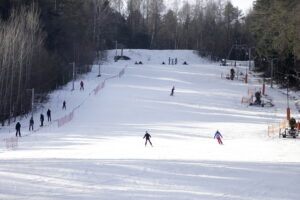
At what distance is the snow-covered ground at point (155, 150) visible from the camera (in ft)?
43.1

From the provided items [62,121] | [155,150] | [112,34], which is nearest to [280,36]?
[62,121]

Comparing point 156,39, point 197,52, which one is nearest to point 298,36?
point 197,52

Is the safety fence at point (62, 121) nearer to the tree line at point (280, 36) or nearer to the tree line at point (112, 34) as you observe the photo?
the tree line at point (112, 34)

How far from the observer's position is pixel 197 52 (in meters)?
86.8

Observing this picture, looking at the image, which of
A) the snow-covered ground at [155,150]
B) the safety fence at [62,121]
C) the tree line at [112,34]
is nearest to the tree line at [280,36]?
the tree line at [112,34]

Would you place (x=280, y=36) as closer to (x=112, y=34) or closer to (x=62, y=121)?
(x=62, y=121)

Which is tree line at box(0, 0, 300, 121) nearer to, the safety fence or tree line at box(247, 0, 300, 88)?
tree line at box(247, 0, 300, 88)

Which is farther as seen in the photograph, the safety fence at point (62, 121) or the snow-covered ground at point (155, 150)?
the safety fence at point (62, 121)

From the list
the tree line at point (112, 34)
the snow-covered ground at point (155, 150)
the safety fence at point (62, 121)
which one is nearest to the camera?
the snow-covered ground at point (155, 150)

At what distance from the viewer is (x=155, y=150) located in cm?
2217

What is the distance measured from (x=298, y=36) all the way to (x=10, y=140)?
85.7ft

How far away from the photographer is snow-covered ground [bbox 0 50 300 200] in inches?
517

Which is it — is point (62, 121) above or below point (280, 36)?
below

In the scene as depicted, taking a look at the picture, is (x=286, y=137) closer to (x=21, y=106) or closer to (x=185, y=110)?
(x=185, y=110)
